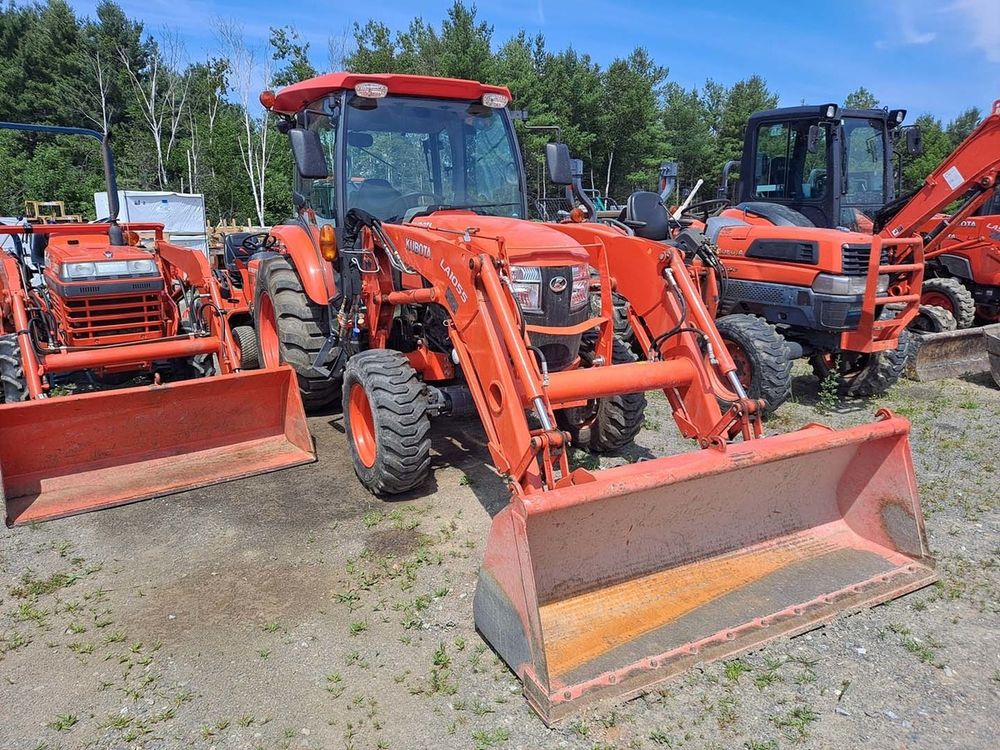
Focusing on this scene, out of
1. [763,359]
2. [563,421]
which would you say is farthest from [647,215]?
[563,421]

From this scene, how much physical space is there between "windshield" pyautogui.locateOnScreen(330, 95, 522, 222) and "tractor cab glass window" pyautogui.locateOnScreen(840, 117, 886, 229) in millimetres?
4055

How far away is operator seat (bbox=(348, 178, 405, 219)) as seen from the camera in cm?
504

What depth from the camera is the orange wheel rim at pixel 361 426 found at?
471cm

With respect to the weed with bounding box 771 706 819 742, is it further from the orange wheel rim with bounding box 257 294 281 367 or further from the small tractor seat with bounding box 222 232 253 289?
the small tractor seat with bounding box 222 232 253 289

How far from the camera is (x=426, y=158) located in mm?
5125

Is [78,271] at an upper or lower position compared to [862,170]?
lower

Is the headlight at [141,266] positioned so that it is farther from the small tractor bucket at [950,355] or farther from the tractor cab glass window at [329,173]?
the small tractor bucket at [950,355]

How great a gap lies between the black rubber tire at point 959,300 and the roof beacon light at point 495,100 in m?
6.62

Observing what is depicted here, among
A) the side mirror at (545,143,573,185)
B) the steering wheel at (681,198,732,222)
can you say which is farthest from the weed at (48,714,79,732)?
the steering wheel at (681,198,732,222)

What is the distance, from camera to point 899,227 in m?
7.45

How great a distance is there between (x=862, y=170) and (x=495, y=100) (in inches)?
179

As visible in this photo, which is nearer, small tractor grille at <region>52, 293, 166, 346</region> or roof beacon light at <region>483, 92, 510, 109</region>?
roof beacon light at <region>483, 92, 510, 109</region>

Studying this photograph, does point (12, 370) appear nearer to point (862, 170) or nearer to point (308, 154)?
point (308, 154)

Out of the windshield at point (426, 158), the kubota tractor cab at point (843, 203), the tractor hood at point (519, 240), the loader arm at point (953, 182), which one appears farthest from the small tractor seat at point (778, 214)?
the tractor hood at point (519, 240)
